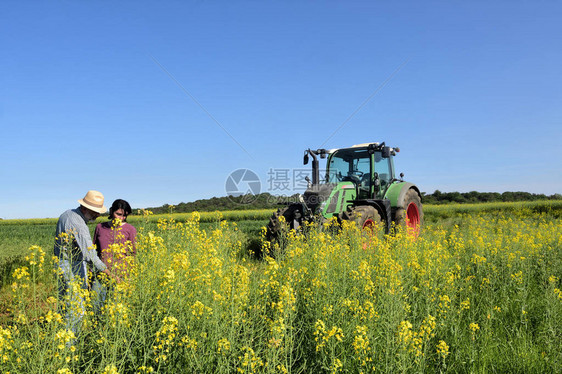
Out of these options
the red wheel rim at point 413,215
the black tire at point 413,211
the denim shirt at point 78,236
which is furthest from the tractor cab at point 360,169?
the denim shirt at point 78,236

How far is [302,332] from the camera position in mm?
3475

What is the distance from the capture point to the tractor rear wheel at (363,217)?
6.78 metres

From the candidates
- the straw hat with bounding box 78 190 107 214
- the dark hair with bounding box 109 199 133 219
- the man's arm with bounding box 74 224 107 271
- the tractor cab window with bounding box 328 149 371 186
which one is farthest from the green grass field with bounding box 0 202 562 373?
the tractor cab window with bounding box 328 149 371 186

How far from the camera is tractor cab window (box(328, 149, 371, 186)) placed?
8438mm

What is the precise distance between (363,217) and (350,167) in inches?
77.7

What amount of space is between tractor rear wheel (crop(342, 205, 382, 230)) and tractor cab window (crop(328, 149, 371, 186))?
1.22 meters

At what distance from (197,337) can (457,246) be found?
5.61 meters

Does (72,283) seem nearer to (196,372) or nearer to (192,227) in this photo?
(196,372)

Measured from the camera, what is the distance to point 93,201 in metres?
4.11

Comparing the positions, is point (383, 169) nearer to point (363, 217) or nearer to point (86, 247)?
point (363, 217)

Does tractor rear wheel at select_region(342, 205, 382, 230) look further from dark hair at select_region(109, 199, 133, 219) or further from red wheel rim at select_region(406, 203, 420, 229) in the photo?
dark hair at select_region(109, 199, 133, 219)

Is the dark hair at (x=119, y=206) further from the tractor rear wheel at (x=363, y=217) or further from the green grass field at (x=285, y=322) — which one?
the tractor rear wheel at (x=363, y=217)

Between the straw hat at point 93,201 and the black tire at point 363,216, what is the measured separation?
430 cm

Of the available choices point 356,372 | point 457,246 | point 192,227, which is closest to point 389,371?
point 356,372
